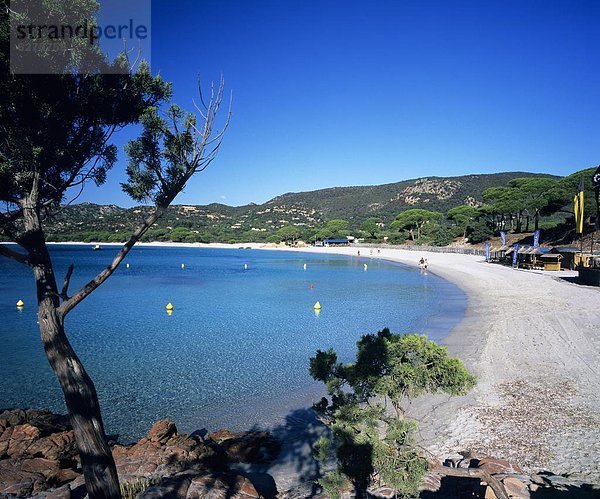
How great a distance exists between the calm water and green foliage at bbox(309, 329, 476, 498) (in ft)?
14.9

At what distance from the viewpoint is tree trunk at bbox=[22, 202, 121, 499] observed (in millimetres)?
3888

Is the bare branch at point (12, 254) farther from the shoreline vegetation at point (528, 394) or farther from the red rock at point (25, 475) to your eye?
the shoreline vegetation at point (528, 394)

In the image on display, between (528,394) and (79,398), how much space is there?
28.5ft

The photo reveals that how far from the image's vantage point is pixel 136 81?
17.0ft

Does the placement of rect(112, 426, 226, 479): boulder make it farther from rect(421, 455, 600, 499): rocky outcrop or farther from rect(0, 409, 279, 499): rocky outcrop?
rect(421, 455, 600, 499): rocky outcrop

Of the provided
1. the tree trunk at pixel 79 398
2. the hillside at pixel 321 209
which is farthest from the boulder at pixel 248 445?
the hillside at pixel 321 209

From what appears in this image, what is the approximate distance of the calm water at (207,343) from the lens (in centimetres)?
957

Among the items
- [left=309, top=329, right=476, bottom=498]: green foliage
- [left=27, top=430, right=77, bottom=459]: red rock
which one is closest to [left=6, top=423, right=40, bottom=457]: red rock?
[left=27, top=430, right=77, bottom=459]: red rock

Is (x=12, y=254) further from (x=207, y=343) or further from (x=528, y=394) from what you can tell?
(x=207, y=343)

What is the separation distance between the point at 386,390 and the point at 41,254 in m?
3.99

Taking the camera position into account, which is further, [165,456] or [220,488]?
[165,456]

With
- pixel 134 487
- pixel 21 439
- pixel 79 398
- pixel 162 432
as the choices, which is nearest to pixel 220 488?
pixel 134 487

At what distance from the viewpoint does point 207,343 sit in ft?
52.3

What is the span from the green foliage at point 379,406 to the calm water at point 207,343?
454 centimetres
